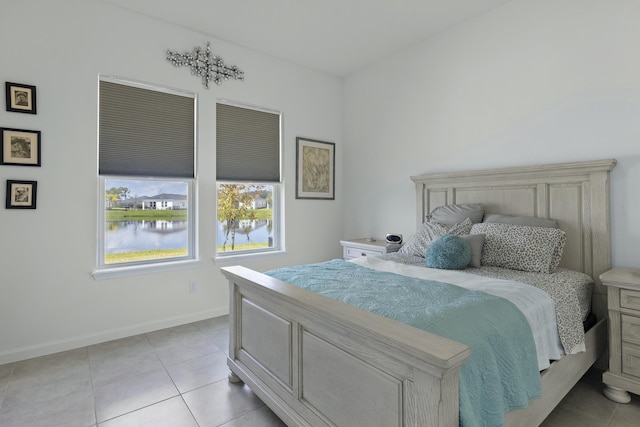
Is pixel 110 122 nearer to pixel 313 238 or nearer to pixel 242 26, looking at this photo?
pixel 242 26

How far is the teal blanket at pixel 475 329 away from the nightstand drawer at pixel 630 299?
0.92 meters

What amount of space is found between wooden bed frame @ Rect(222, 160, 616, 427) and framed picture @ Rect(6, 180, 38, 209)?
5.78 feet

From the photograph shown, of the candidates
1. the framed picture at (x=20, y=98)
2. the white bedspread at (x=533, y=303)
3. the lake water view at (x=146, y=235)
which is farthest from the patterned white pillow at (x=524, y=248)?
the framed picture at (x=20, y=98)

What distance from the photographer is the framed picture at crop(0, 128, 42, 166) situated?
2.43 metres

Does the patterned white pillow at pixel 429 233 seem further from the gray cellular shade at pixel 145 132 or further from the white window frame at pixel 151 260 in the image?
the gray cellular shade at pixel 145 132

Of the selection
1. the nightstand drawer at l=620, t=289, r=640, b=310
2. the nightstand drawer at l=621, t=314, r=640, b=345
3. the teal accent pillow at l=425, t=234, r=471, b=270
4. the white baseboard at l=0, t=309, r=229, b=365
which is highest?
the teal accent pillow at l=425, t=234, r=471, b=270

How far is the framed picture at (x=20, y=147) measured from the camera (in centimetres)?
243

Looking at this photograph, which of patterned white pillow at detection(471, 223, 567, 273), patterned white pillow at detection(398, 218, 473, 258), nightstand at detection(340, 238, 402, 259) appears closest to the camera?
patterned white pillow at detection(471, 223, 567, 273)

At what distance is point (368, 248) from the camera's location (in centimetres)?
359

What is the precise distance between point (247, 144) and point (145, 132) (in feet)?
3.39

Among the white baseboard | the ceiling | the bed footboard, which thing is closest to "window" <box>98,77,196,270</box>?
the white baseboard

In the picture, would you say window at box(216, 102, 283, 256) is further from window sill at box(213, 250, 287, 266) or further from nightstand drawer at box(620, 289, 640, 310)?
nightstand drawer at box(620, 289, 640, 310)

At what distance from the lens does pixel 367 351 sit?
1.23 meters

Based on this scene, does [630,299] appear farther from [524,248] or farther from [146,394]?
[146,394]
